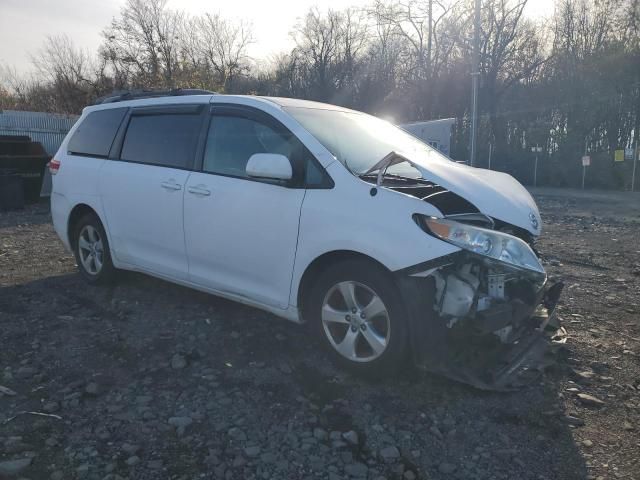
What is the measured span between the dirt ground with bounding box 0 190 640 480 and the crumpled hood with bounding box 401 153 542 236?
109 cm

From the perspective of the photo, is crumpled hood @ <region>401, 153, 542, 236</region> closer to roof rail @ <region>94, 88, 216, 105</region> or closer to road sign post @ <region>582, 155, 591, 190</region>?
roof rail @ <region>94, 88, 216, 105</region>

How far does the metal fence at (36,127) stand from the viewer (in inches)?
665

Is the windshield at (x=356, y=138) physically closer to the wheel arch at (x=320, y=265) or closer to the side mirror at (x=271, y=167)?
the side mirror at (x=271, y=167)

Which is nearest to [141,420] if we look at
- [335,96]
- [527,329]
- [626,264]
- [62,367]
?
[62,367]

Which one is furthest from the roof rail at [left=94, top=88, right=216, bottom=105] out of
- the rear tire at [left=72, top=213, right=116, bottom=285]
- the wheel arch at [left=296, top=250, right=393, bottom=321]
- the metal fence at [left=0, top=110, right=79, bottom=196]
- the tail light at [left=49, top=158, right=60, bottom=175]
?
the metal fence at [left=0, top=110, right=79, bottom=196]

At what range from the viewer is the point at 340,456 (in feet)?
9.18

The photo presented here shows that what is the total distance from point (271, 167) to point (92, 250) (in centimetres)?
282

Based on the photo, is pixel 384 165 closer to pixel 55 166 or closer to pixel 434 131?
pixel 55 166

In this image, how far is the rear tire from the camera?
5363mm

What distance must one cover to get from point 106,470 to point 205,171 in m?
2.39

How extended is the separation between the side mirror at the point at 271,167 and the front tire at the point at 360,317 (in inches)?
28.1

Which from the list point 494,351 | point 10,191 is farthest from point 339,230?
point 10,191

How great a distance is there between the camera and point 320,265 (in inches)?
145

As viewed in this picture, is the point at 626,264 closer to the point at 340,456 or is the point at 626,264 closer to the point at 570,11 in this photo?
the point at 340,456
